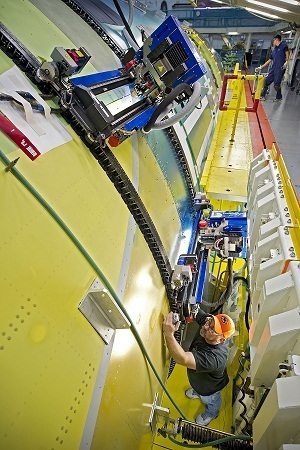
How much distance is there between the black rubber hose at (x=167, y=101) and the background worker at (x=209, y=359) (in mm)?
1232

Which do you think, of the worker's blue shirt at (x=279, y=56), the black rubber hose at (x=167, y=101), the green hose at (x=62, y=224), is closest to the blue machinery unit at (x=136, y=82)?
the black rubber hose at (x=167, y=101)

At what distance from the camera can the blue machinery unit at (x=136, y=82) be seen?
1438 mm

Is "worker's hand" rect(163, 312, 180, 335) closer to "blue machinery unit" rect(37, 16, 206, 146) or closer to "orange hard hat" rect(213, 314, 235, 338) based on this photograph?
"orange hard hat" rect(213, 314, 235, 338)

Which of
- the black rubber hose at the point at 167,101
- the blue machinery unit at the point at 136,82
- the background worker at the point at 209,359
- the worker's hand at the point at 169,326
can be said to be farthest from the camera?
the background worker at the point at 209,359

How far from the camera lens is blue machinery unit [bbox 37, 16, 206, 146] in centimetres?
144

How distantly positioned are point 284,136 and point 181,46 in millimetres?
5922

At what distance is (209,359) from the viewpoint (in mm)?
2334

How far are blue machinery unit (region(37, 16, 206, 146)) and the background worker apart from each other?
1.27 m

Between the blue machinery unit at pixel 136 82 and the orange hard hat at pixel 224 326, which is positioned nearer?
the blue machinery unit at pixel 136 82

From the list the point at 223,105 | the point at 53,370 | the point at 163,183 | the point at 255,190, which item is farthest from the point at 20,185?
the point at 223,105

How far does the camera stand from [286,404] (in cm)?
133

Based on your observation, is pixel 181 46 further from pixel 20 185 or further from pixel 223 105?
pixel 223 105

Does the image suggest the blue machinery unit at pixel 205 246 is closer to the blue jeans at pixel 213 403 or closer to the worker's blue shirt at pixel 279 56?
the blue jeans at pixel 213 403

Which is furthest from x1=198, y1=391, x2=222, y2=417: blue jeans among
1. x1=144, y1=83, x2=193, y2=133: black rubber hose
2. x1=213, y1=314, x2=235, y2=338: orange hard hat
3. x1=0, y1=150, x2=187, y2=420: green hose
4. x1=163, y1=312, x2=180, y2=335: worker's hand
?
x1=144, y1=83, x2=193, y2=133: black rubber hose
